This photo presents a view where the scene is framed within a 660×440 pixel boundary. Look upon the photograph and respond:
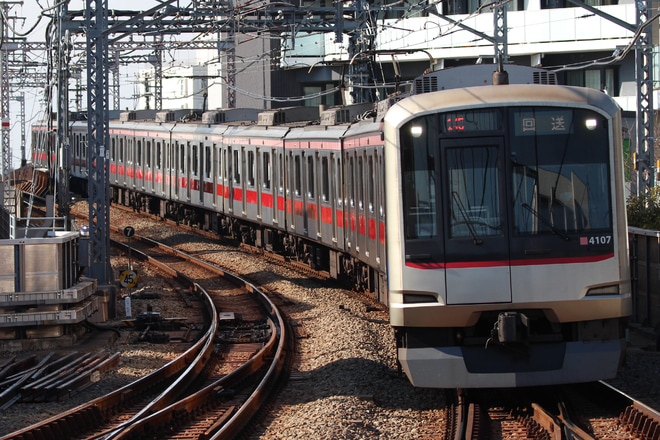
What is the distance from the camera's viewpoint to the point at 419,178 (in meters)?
7.64

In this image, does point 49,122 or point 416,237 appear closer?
point 416,237

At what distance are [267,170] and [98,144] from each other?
199 inches

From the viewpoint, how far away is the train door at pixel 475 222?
7.37 metres

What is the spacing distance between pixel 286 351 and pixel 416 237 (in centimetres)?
394

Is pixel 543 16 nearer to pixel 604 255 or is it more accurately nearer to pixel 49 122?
pixel 49 122

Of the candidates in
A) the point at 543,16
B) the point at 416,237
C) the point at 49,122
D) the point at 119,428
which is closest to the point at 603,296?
the point at 416,237

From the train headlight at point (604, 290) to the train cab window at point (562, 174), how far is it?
47cm

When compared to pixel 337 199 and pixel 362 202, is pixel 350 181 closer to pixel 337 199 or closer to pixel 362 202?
pixel 362 202

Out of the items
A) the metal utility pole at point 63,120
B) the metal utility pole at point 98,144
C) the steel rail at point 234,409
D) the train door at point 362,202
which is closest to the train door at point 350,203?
the train door at point 362,202

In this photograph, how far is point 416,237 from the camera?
7.58 m

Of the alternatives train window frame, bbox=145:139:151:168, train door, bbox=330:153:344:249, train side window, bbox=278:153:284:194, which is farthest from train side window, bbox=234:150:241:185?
train window frame, bbox=145:139:151:168

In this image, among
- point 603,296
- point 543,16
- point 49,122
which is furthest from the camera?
point 543,16

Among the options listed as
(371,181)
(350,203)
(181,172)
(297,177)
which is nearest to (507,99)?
(371,181)

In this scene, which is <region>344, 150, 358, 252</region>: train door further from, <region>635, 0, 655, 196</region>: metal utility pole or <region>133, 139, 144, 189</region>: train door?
<region>133, 139, 144, 189</region>: train door
